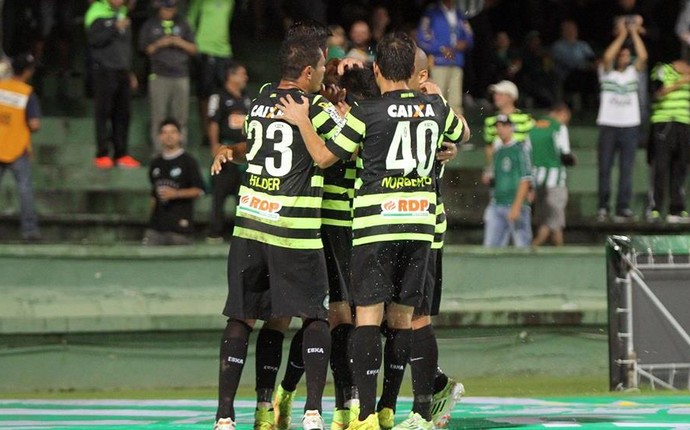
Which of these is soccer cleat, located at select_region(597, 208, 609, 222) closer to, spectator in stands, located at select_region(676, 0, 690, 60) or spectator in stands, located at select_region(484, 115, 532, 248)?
spectator in stands, located at select_region(484, 115, 532, 248)

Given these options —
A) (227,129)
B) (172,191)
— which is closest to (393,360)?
(172,191)

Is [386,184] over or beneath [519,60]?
beneath

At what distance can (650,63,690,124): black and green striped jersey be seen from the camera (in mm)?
17562

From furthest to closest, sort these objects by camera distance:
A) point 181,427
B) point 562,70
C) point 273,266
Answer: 1. point 562,70
2. point 181,427
3. point 273,266

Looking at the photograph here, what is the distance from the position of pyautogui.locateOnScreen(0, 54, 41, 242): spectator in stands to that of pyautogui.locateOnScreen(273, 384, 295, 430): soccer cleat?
21.9ft

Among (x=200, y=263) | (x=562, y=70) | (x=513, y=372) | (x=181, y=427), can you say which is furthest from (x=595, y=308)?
(x=562, y=70)

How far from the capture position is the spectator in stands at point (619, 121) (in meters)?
17.7

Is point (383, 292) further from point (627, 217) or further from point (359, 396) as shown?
point (627, 217)

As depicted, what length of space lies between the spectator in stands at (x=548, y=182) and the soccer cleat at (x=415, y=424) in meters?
7.46

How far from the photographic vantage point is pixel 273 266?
9.16 m

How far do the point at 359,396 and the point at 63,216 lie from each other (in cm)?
806

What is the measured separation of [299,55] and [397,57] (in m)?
0.56

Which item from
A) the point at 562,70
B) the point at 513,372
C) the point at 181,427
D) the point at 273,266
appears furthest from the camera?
the point at 562,70

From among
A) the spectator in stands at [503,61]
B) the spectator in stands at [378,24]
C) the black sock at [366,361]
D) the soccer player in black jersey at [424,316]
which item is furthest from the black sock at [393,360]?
the spectator in stands at [503,61]
